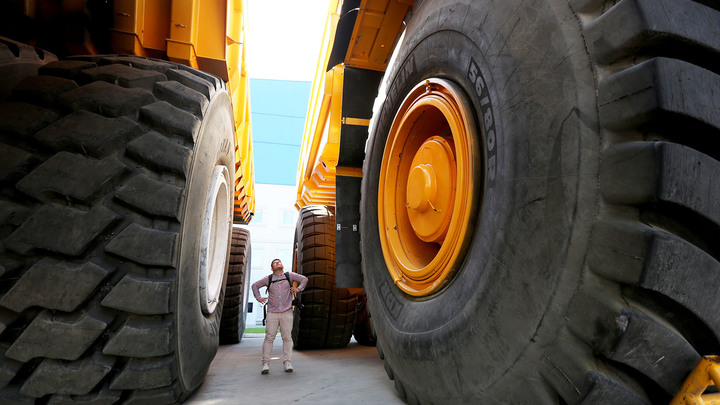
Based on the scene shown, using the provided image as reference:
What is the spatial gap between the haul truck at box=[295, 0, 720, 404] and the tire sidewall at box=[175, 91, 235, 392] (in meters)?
0.90

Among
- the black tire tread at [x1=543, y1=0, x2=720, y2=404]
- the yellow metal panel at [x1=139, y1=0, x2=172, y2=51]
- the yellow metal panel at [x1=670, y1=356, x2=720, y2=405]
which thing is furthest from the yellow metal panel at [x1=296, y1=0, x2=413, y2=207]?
the yellow metal panel at [x1=670, y1=356, x2=720, y2=405]

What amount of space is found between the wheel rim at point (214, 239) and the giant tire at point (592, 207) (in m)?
1.31

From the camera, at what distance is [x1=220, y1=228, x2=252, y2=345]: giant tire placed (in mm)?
5109

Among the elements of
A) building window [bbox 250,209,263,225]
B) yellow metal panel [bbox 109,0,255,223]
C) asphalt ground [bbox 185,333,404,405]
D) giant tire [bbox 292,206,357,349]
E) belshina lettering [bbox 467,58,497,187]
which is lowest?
asphalt ground [bbox 185,333,404,405]

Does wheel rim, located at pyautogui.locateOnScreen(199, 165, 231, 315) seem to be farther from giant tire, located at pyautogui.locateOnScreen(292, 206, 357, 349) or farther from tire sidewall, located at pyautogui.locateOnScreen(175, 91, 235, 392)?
giant tire, located at pyautogui.locateOnScreen(292, 206, 357, 349)

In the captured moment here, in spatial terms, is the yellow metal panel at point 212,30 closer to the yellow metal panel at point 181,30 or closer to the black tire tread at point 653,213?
the yellow metal panel at point 181,30

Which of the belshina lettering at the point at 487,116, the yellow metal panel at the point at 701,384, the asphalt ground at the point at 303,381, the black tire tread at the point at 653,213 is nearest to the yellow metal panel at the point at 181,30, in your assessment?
the belshina lettering at the point at 487,116

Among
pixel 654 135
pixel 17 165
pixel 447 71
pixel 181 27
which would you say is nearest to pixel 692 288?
pixel 654 135

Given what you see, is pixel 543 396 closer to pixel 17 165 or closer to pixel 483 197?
pixel 483 197

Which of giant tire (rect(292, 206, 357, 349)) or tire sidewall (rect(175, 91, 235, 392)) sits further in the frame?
giant tire (rect(292, 206, 357, 349))

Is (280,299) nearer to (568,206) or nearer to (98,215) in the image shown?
(98,215)

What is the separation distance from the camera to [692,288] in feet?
2.66

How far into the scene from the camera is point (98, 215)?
1518 mm

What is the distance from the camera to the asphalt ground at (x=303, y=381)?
2.69 meters
